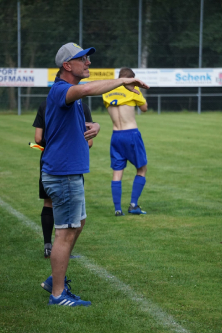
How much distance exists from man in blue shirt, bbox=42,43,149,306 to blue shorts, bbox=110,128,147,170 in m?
3.84

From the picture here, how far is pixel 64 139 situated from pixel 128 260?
78.0 inches

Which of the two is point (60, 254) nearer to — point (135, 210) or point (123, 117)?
point (135, 210)

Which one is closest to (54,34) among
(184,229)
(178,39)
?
(178,39)

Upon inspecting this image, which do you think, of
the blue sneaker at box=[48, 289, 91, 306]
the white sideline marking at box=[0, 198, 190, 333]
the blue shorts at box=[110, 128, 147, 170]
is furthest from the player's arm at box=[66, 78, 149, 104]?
the blue shorts at box=[110, 128, 147, 170]

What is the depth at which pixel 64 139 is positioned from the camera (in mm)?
4422

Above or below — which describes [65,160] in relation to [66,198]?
above

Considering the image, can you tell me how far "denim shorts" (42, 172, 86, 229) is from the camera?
450cm

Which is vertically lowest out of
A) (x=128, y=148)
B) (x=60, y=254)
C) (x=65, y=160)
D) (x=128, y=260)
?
(x=128, y=260)

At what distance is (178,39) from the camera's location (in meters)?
35.4

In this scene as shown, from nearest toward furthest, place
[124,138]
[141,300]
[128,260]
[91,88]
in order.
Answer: [91,88] → [141,300] → [128,260] → [124,138]

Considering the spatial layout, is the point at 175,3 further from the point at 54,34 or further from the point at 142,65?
the point at 54,34

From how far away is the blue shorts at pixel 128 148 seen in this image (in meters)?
8.43

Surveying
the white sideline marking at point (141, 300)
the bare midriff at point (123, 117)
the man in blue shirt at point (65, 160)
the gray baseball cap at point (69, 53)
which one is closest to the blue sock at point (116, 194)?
Result: the bare midriff at point (123, 117)

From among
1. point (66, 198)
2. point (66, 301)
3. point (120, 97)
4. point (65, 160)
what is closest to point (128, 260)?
point (66, 301)
